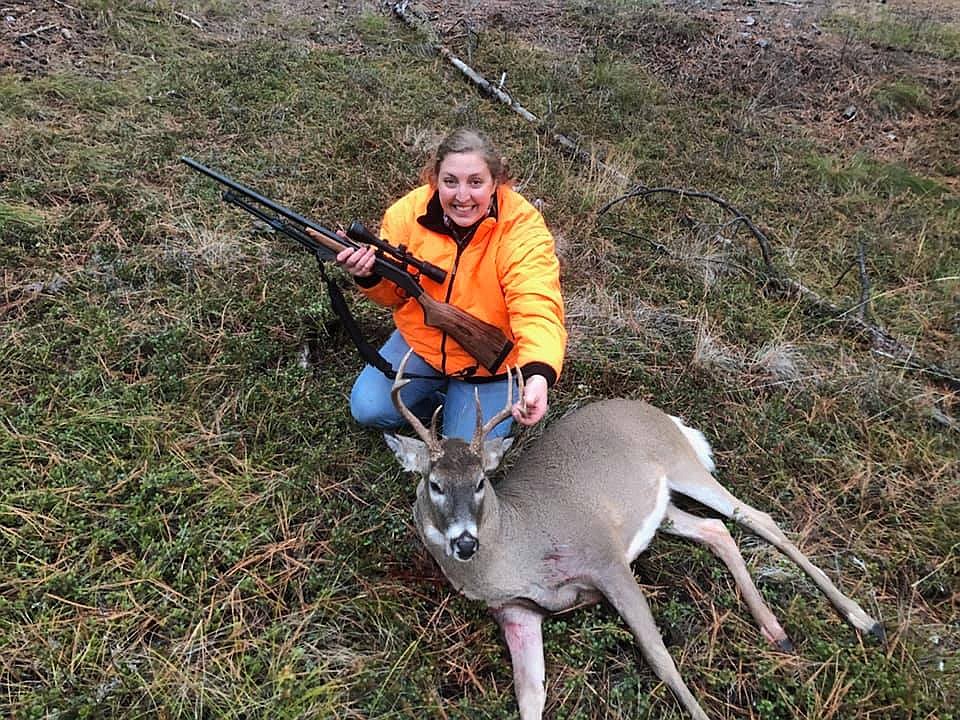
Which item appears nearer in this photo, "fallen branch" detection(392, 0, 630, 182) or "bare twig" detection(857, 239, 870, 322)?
"bare twig" detection(857, 239, 870, 322)

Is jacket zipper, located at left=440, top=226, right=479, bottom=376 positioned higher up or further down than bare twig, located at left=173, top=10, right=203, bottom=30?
higher up

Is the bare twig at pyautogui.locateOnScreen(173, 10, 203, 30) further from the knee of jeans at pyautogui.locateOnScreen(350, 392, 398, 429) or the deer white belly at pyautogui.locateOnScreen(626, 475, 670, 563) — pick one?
the deer white belly at pyautogui.locateOnScreen(626, 475, 670, 563)

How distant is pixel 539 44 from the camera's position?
890 centimetres

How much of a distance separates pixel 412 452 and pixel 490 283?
3.10 ft

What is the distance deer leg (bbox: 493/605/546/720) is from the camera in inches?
104

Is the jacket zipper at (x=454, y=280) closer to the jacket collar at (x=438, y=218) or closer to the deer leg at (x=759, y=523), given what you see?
the jacket collar at (x=438, y=218)

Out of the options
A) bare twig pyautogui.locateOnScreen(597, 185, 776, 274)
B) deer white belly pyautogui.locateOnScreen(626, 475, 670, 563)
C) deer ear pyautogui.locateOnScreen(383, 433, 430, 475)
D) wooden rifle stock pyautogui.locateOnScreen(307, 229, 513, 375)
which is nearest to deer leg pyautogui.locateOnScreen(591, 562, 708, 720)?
deer white belly pyautogui.locateOnScreen(626, 475, 670, 563)

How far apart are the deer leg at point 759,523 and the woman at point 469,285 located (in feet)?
3.17

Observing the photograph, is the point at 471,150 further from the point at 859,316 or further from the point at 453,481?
the point at 859,316

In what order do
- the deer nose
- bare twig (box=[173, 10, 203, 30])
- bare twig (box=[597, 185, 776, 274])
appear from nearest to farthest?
the deer nose → bare twig (box=[597, 185, 776, 274]) → bare twig (box=[173, 10, 203, 30])

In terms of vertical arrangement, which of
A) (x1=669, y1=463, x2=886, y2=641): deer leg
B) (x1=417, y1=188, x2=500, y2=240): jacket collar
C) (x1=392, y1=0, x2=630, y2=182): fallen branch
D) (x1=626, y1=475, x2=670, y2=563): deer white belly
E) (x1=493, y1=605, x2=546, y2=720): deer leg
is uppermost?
(x1=417, y1=188, x2=500, y2=240): jacket collar

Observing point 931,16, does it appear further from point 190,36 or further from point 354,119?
point 190,36

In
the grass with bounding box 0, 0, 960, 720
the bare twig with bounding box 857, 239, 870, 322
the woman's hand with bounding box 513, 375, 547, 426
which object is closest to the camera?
the grass with bounding box 0, 0, 960, 720

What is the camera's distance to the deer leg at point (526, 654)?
2637 millimetres
